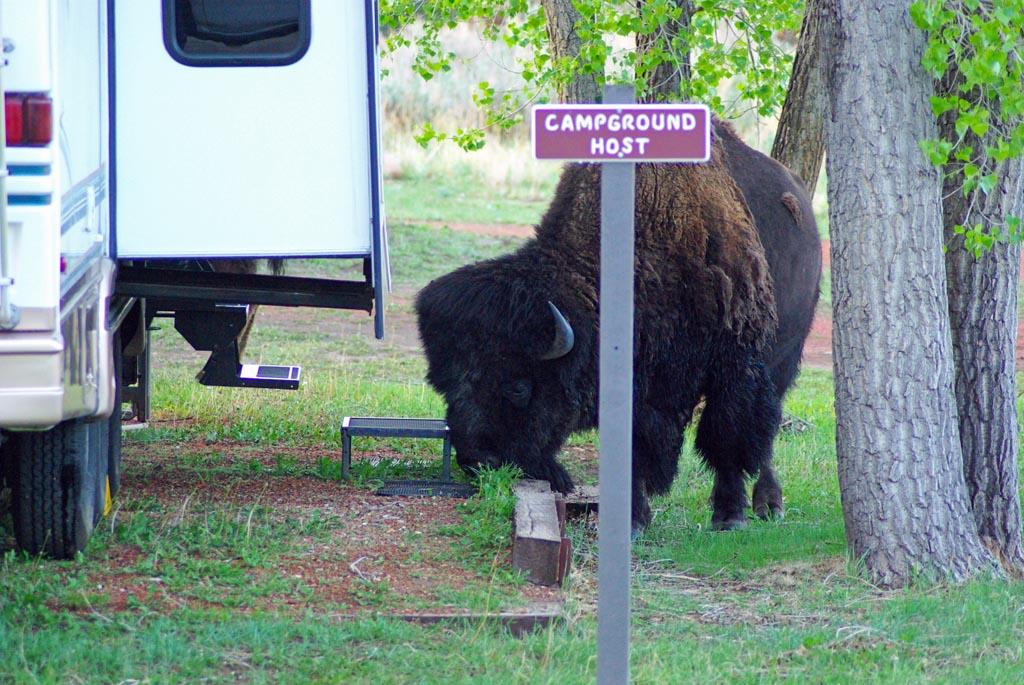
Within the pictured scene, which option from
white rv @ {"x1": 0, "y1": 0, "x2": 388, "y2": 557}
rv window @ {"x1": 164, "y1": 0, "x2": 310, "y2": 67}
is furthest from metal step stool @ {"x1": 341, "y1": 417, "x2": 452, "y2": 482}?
rv window @ {"x1": 164, "y1": 0, "x2": 310, "y2": 67}

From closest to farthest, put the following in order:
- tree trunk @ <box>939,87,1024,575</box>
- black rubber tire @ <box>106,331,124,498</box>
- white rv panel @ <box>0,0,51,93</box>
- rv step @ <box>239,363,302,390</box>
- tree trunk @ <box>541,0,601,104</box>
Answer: white rv panel @ <box>0,0,51,93</box> → tree trunk @ <box>939,87,1024,575</box> → black rubber tire @ <box>106,331,124,498</box> → rv step @ <box>239,363,302,390</box> → tree trunk @ <box>541,0,601,104</box>

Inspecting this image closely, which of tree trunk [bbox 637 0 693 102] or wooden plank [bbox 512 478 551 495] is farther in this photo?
tree trunk [bbox 637 0 693 102]

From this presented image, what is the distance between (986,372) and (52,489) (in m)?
4.32

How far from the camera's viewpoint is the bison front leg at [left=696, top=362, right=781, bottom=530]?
7.81 m

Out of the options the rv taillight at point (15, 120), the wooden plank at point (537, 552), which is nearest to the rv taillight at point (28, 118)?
the rv taillight at point (15, 120)

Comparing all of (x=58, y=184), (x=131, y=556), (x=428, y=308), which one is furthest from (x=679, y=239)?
(x=58, y=184)

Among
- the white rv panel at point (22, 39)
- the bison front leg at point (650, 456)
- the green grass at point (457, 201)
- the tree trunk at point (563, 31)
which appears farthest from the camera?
the green grass at point (457, 201)

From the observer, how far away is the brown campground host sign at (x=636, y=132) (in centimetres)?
385

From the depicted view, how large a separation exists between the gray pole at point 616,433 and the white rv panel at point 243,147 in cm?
257

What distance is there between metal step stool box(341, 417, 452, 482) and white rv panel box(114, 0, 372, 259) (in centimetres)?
132

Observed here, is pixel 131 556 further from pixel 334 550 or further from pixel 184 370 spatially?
pixel 184 370

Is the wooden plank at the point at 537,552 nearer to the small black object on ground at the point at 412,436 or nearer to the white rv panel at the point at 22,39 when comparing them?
the small black object on ground at the point at 412,436

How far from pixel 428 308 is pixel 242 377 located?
140 centimetres

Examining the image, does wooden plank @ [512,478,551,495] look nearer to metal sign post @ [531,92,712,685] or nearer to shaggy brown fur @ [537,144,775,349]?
shaggy brown fur @ [537,144,775,349]
